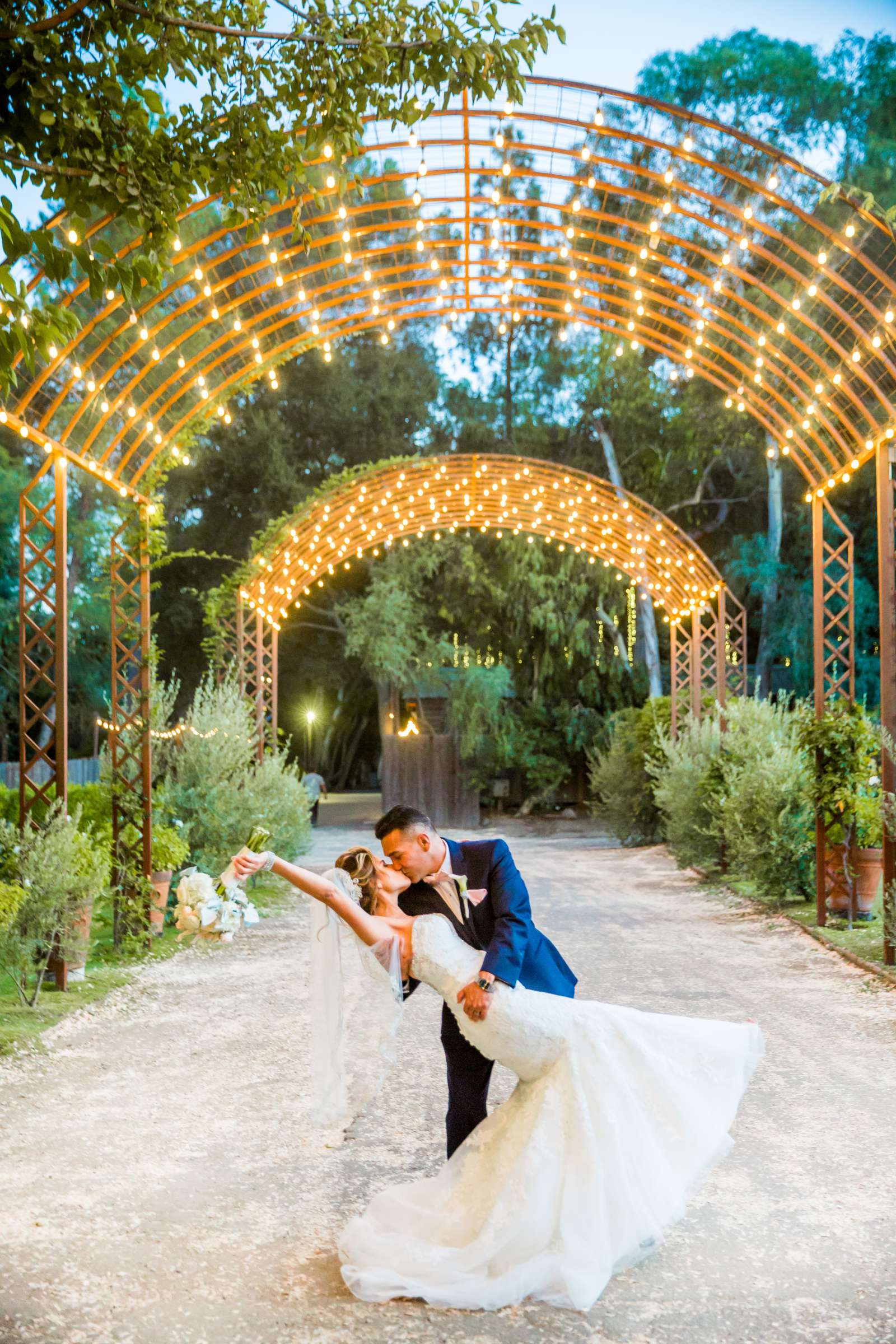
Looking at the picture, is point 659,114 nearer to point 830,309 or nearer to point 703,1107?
point 830,309

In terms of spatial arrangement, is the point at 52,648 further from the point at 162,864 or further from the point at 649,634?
the point at 649,634

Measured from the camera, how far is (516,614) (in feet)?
88.9

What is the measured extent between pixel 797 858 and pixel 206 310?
7862mm

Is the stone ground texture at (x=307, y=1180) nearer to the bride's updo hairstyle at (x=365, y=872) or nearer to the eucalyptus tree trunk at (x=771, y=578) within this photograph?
the bride's updo hairstyle at (x=365, y=872)

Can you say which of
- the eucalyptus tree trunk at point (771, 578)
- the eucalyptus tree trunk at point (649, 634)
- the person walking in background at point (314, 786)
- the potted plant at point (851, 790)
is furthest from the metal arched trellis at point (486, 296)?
the eucalyptus tree trunk at point (771, 578)

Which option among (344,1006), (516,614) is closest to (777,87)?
(516,614)

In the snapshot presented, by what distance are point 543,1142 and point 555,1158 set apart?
6 centimetres

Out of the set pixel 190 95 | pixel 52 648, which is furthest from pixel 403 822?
pixel 52 648

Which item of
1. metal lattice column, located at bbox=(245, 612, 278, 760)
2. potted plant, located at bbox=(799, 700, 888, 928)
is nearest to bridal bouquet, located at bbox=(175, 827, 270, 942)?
potted plant, located at bbox=(799, 700, 888, 928)

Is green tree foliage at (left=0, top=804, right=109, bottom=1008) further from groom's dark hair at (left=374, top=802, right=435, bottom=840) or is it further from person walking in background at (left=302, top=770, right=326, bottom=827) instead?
person walking in background at (left=302, top=770, right=326, bottom=827)

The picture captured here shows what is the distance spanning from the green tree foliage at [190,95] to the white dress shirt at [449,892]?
2.13 m

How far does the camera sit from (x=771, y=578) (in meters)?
28.0

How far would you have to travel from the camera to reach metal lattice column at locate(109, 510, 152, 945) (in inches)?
388

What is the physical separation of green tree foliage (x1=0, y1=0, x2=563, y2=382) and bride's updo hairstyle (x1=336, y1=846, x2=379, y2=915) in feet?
6.31
